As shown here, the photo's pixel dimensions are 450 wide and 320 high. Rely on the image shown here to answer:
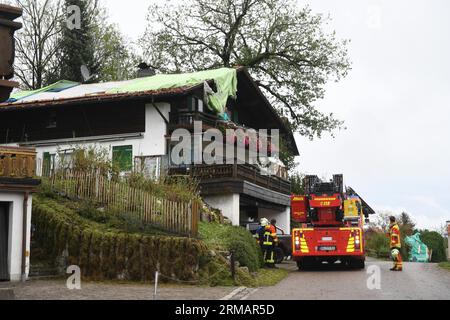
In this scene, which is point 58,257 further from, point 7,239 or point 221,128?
point 221,128

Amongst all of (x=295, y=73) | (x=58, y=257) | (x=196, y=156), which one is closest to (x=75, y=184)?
(x=58, y=257)

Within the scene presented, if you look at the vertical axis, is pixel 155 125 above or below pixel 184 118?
below

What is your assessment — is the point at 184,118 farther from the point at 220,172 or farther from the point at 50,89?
the point at 50,89

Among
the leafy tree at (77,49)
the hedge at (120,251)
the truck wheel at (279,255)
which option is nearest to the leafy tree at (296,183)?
the leafy tree at (77,49)

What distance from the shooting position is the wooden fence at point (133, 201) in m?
19.3

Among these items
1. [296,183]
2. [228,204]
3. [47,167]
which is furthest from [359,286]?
[296,183]

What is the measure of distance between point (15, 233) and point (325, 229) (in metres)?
10.5

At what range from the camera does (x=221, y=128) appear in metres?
32.8

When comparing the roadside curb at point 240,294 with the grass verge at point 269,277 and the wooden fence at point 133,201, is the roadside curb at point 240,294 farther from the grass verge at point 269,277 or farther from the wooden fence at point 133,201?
the wooden fence at point 133,201

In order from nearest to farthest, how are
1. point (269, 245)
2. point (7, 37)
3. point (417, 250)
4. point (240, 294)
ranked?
point (7, 37)
point (240, 294)
point (269, 245)
point (417, 250)

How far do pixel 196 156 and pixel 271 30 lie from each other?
17066mm

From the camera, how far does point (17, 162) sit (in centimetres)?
1773

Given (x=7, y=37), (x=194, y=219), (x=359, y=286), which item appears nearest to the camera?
(x=7, y=37)
